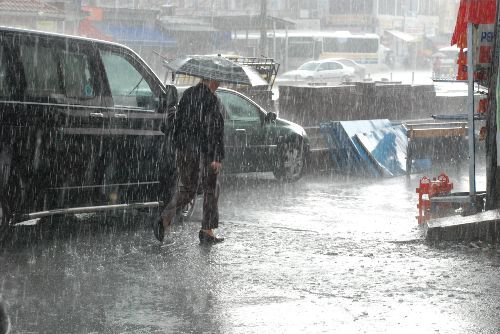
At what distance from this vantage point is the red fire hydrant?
458 inches

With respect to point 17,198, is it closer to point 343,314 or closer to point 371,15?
point 343,314

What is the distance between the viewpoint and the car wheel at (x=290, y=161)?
51.1 feet

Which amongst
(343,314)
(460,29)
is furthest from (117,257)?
(460,29)

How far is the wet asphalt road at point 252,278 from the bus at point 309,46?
51.1m

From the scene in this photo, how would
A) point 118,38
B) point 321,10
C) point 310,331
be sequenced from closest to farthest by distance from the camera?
point 310,331
point 118,38
point 321,10

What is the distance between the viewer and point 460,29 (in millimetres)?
11180

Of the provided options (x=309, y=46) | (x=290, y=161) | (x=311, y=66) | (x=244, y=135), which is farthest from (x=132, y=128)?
(x=309, y=46)

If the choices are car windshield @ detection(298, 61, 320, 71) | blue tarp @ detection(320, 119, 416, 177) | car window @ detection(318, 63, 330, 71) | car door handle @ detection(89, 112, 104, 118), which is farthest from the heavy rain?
car windshield @ detection(298, 61, 320, 71)

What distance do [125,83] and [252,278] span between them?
312 cm

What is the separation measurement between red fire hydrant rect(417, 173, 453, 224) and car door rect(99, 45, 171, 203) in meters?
3.22

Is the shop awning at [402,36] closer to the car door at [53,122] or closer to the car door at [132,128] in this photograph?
the car door at [132,128]

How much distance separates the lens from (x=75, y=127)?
9.45m

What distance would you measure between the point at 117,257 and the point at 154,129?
5.96ft

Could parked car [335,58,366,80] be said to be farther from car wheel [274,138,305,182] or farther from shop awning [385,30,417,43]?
car wheel [274,138,305,182]
